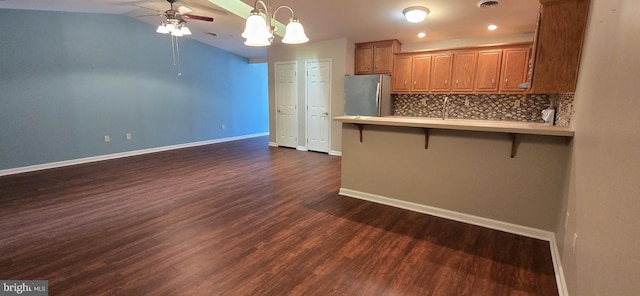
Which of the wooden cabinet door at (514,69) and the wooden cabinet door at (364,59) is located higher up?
the wooden cabinet door at (364,59)

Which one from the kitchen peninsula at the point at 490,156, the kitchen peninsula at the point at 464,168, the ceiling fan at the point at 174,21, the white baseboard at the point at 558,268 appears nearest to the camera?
the white baseboard at the point at 558,268

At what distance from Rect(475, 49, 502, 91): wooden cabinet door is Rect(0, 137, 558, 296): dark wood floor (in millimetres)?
2872

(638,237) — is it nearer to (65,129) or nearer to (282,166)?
(282,166)

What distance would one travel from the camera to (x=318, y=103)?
6.18m

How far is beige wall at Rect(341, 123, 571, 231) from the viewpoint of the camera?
244 cm

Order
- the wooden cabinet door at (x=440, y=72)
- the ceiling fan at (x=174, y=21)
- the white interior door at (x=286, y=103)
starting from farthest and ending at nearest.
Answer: the white interior door at (x=286, y=103) < the wooden cabinet door at (x=440, y=72) < the ceiling fan at (x=174, y=21)

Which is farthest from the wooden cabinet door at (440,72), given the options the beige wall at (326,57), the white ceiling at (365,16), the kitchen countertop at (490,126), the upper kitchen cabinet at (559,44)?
the upper kitchen cabinet at (559,44)

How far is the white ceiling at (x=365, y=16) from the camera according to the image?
12.1ft

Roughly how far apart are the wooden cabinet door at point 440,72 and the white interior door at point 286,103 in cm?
295

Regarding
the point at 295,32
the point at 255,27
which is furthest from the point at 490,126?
the point at 255,27

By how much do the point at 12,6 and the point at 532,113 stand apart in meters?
8.09

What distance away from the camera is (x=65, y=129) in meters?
4.93

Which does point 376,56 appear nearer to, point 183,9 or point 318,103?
point 318,103

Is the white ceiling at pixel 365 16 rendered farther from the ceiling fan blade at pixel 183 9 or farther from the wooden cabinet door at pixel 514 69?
the wooden cabinet door at pixel 514 69
